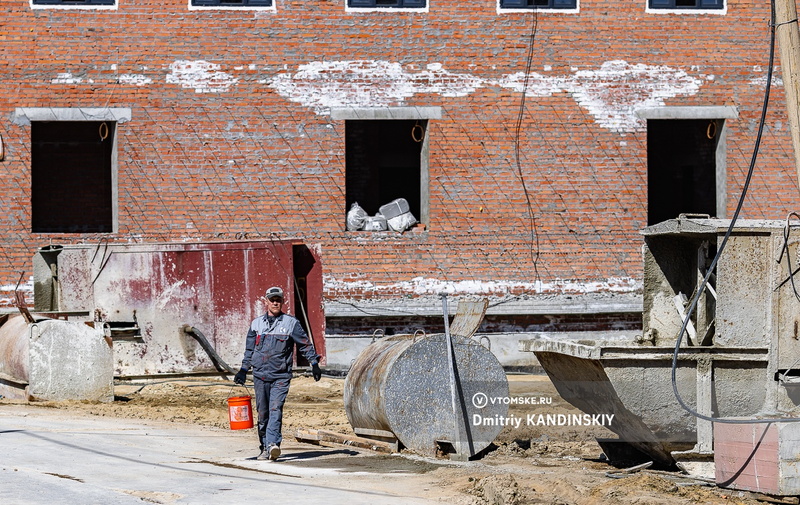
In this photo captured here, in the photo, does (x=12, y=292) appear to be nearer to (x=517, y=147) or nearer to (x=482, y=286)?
(x=482, y=286)

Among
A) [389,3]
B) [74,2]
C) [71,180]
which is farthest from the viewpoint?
[71,180]

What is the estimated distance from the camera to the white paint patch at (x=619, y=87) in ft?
68.3

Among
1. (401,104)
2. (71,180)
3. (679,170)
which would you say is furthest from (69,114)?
(679,170)

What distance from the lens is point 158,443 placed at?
1295 centimetres

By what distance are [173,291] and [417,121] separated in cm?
542

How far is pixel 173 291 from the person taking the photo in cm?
1831

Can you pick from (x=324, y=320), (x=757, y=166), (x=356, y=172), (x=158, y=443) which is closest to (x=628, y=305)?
(x=757, y=166)

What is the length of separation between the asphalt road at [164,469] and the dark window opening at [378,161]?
41.9ft

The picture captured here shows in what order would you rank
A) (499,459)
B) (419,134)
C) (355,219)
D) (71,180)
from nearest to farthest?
(499,459)
(355,219)
(419,134)
(71,180)

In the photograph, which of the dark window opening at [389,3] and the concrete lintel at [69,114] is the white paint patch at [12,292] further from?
the dark window opening at [389,3]

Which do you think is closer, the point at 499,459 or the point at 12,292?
the point at 499,459

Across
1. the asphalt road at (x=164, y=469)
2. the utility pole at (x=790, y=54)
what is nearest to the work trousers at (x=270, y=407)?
the asphalt road at (x=164, y=469)

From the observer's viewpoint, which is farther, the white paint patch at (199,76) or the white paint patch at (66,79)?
the white paint patch at (199,76)

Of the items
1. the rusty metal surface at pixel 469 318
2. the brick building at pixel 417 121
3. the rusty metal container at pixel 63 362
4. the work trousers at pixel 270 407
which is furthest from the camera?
the brick building at pixel 417 121
